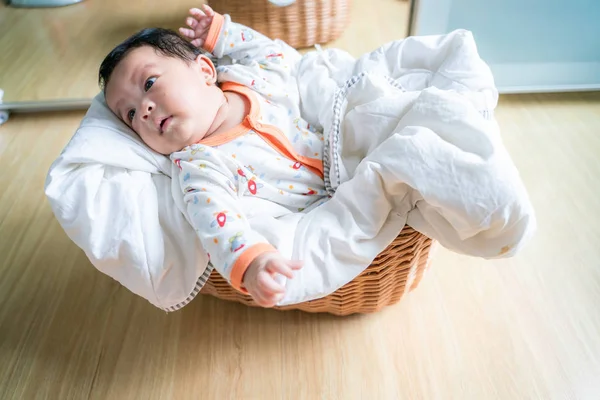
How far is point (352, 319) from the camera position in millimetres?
983

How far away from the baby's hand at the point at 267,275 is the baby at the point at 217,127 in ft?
0.18

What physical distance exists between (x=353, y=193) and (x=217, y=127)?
0.34 metres

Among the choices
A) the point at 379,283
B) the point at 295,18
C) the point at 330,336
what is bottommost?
the point at 330,336

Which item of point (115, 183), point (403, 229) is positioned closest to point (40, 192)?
point (115, 183)

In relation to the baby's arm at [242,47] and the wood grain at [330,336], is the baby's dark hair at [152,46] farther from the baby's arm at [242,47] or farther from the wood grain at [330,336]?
the wood grain at [330,336]

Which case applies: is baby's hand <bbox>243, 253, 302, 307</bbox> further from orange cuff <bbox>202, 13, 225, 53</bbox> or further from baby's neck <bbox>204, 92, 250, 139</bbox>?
orange cuff <bbox>202, 13, 225, 53</bbox>

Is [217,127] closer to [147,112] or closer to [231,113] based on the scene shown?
[231,113]

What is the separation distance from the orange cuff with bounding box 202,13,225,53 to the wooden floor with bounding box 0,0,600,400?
0.57 m

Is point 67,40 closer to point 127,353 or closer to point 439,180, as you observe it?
point 127,353

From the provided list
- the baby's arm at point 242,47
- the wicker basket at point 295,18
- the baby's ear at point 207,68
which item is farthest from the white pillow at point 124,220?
the wicker basket at point 295,18

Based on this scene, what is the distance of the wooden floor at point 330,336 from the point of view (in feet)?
2.91

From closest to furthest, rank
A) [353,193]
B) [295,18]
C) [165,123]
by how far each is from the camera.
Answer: [353,193] < [165,123] < [295,18]

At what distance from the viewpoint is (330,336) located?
96 centimetres

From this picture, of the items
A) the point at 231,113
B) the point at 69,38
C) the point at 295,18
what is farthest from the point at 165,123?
the point at 69,38
